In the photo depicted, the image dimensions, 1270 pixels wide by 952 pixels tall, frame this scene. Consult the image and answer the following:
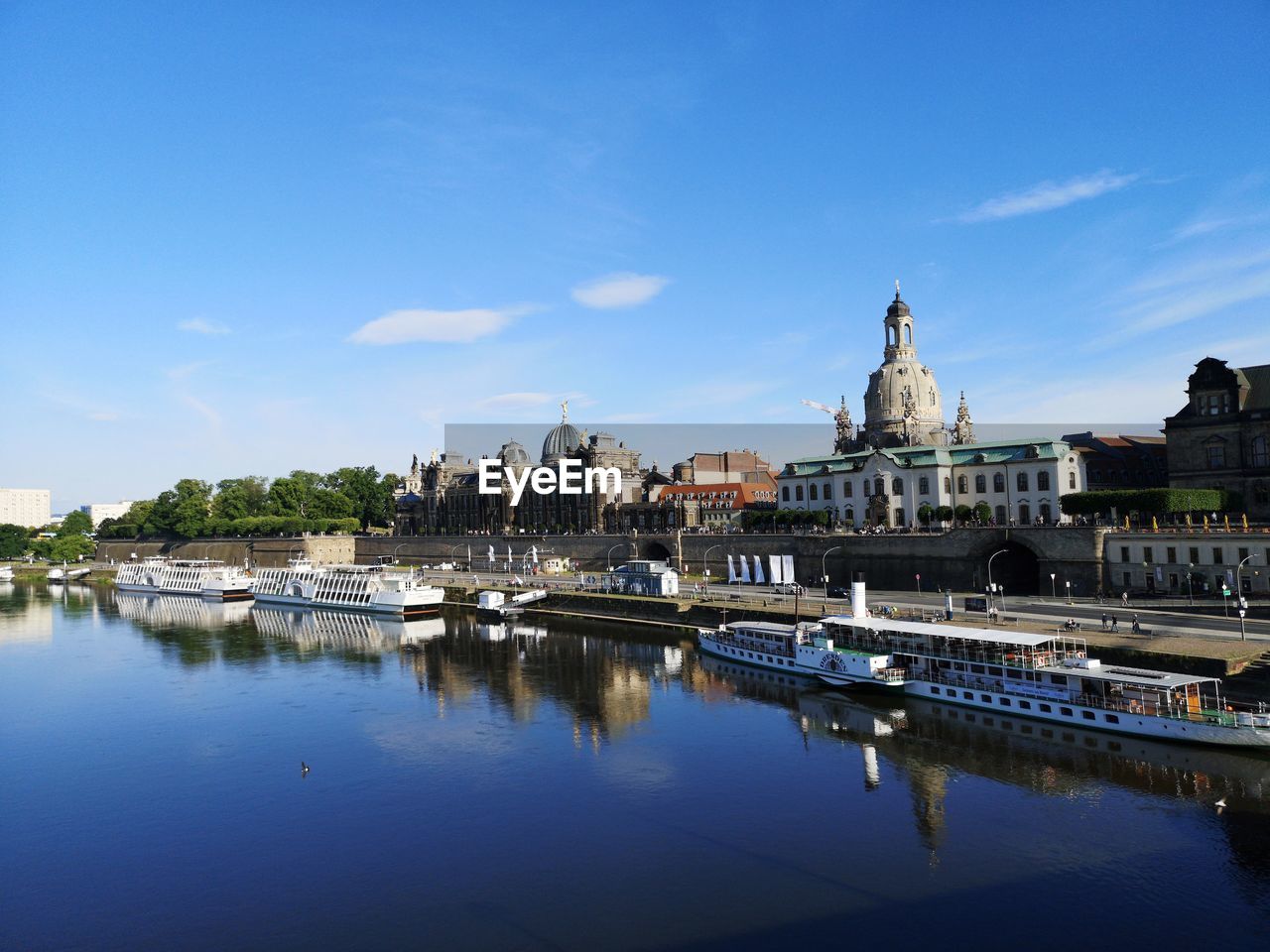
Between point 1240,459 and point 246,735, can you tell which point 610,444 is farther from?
point 246,735

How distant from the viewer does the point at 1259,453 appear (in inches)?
2970

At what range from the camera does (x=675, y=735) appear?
4450 cm

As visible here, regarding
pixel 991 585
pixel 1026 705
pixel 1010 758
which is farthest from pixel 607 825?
pixel 991 585

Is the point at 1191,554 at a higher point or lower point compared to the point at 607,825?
higher

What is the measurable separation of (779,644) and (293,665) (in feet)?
125

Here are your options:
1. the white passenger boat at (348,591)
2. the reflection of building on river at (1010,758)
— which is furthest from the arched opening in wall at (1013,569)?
the white passenger boat at (348,591)

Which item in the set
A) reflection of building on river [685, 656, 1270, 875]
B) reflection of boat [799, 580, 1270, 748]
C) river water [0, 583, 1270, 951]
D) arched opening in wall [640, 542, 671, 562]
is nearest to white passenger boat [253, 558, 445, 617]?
arched opening in wall [640, 542, 671, 562]

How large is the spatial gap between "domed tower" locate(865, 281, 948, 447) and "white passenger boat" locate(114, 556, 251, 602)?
94534mm

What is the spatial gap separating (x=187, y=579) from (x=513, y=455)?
58929mm

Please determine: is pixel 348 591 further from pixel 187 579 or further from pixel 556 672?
pixel 556 672

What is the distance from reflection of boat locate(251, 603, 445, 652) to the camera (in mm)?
80500

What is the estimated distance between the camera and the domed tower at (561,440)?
156212 mm

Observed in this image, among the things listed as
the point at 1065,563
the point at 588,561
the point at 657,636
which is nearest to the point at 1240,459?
→ the point at 1065,563

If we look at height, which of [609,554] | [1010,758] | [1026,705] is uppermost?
[609,554]
